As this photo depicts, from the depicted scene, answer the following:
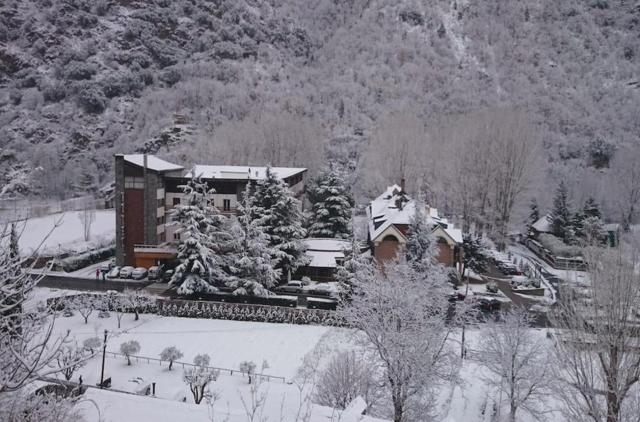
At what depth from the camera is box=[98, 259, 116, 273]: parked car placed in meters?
33.1

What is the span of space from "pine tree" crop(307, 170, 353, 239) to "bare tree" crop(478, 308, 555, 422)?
21606 mm

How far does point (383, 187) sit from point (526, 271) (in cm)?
2294

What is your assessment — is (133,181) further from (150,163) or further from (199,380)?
(199,380)

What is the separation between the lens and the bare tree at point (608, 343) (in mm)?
11938

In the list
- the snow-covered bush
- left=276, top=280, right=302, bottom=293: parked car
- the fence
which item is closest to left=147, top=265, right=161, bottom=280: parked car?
left=276, top=280, right=302, bottom=293: parked car

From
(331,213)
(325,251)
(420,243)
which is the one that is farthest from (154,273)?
(420,243)

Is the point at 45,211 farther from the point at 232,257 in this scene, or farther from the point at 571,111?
the point at 571,111

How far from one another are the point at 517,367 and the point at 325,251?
19.2 m

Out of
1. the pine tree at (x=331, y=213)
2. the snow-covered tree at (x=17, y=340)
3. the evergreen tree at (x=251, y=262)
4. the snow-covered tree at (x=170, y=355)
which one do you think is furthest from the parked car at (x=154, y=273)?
the snow-covered tree at (x=17, y=340)

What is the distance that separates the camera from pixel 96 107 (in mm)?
84562

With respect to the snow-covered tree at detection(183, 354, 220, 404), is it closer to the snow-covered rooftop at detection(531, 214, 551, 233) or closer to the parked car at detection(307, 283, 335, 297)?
the parked car at detection(307, 283, 335, 297)

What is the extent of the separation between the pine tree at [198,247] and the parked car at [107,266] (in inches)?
300

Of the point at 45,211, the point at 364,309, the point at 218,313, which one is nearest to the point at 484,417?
the point at 364,309

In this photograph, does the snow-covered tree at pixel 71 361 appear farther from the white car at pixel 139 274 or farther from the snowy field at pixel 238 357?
the white car at pixel 139 274
